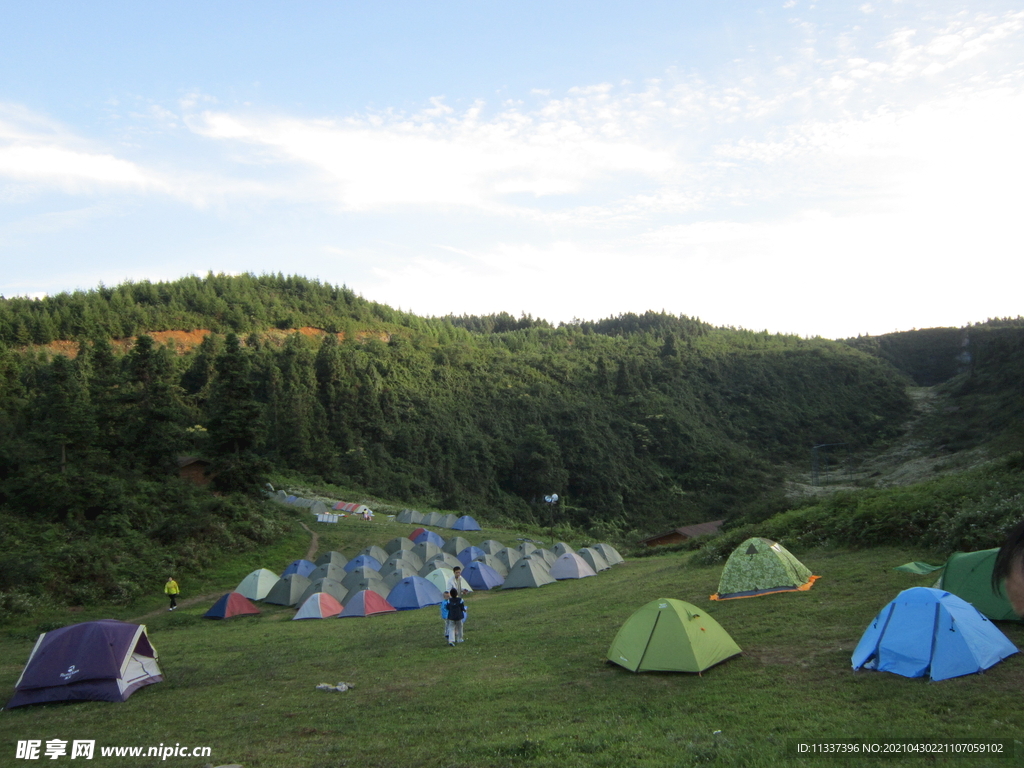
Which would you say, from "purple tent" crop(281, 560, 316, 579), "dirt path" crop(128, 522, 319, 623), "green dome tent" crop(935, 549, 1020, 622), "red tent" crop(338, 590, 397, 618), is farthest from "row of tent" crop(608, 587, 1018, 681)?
"purple tent" crop(281, 560, 316, 579)

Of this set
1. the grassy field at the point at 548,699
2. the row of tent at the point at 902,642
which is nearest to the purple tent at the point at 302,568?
the grassy field at the point at 548,699

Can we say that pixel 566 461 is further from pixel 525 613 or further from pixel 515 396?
pixel 525 613

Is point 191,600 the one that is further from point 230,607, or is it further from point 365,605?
point 365,605

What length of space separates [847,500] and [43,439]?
87.0 feet

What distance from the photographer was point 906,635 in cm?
746

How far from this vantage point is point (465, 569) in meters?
23.5

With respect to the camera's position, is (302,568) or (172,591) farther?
(302,568)

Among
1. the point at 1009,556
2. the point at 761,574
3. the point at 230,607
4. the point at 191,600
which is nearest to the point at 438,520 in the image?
the point at 191,600

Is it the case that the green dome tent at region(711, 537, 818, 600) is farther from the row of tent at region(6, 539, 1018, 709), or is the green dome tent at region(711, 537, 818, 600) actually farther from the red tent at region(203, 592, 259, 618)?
the red tent at region(203, 592, 259, 618)

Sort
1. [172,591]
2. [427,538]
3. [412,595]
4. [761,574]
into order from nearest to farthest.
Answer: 1. [761,574]
2. [412,595]
3. [172,591]
4. [427,538]

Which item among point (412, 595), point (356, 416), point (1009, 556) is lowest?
point (412, 595)

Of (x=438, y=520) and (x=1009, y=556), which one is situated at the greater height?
(x=1009, y=556)

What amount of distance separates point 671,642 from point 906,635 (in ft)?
8.87

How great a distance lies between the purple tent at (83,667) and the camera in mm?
9422
